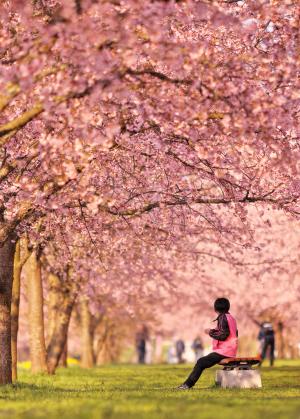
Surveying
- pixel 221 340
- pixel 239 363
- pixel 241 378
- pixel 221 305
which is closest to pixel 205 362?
A: pixel 221 340

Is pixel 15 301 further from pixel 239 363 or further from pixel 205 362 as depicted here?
pixel 239 363

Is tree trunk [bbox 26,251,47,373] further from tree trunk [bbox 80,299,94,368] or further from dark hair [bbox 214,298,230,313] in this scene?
tree trunk [bbox 80,299,94,368]

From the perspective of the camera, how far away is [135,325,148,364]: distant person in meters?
77.0

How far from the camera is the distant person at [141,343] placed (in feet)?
253

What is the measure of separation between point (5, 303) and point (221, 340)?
5152mm

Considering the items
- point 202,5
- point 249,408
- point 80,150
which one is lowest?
point 249,408

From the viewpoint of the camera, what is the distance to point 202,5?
44.7 ft

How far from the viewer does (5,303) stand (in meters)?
21.9

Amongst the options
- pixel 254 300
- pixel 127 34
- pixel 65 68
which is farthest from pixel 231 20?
pixel 254 300

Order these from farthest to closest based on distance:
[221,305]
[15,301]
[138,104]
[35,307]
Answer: [35,307]
[15,301]
[221,305]
[138,104]

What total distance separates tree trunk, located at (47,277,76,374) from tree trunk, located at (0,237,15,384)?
1228cm

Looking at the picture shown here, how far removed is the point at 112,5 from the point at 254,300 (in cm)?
5362

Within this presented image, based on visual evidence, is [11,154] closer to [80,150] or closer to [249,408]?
[80,150]

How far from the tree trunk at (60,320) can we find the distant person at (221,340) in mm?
15742
